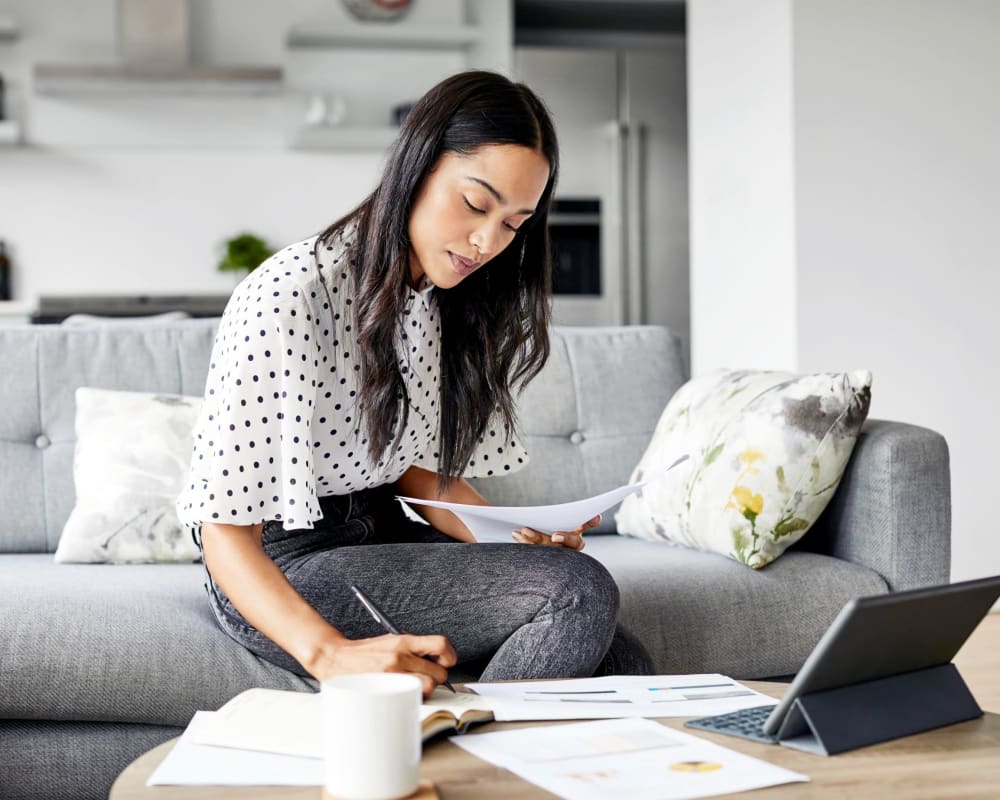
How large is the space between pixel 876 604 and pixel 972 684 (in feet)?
6.83

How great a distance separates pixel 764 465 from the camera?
2.06 m

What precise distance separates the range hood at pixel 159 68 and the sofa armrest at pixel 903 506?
3916mm

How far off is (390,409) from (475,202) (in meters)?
0.29

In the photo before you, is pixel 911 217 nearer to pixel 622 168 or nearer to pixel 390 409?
pixel 622 168

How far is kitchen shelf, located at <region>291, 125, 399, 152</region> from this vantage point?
546cm

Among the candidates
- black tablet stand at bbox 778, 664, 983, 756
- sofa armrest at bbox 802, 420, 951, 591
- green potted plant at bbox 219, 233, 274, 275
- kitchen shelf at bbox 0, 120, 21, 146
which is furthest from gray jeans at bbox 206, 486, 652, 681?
kitchen shelf at bbox 0, 120, 21, 146

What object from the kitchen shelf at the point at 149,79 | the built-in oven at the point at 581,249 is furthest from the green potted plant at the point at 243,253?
the built-in oven at the point at 581,249

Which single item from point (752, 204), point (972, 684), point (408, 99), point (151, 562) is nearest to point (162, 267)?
point (408, 99)

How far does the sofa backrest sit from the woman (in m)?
0.78

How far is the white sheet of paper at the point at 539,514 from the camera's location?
1410mm

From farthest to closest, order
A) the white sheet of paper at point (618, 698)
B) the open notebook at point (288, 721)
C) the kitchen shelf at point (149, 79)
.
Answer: the kitchen shelf at point (149, 79) → the white sheet of paper at point (618, 698) → the open notebook at point (288, 721)

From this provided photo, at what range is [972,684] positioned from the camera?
2.81 metres

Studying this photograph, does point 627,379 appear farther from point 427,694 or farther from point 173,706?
point 427,694

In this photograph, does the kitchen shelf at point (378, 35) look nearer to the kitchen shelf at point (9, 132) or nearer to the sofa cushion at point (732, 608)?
the kitchen shelf at point (9, 132)
